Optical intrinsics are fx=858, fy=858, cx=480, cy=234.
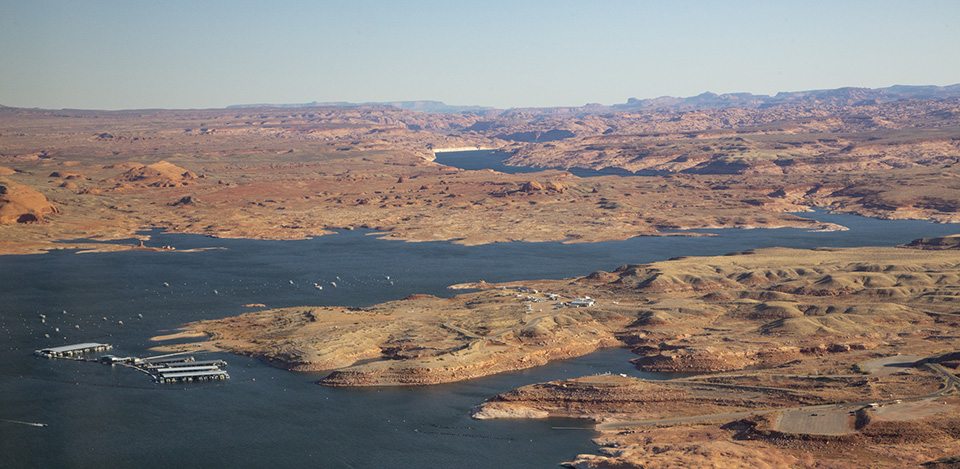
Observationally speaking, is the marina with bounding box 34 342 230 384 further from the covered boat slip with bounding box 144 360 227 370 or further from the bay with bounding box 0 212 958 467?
the bay with bounding box 0 212 958 467

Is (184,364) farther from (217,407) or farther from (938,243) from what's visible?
(938,243)

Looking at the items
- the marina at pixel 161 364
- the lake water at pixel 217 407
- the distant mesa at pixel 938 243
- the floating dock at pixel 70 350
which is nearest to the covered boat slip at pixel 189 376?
the marina at pixel 161 364

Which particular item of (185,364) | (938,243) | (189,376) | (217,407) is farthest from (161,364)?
(938,243)

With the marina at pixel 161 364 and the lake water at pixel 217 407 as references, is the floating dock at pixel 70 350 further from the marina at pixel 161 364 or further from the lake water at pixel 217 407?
the lake water at pixel 217 407

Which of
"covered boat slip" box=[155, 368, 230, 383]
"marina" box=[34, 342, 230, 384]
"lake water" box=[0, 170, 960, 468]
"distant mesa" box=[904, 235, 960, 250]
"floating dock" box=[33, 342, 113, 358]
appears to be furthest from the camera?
"distant mesa" box=[904, 235, 960, 250]

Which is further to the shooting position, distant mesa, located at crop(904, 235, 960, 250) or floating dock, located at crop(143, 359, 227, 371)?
distant mesa, located at crop(904, 235, 960, 250)

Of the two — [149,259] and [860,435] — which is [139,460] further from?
[149,259]

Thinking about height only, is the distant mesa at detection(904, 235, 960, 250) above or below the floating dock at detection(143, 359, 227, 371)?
above

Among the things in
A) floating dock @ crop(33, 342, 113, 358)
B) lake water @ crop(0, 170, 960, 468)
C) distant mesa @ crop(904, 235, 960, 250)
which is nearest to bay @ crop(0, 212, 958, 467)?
lake water @ crop(0, 170, 960, 468)
